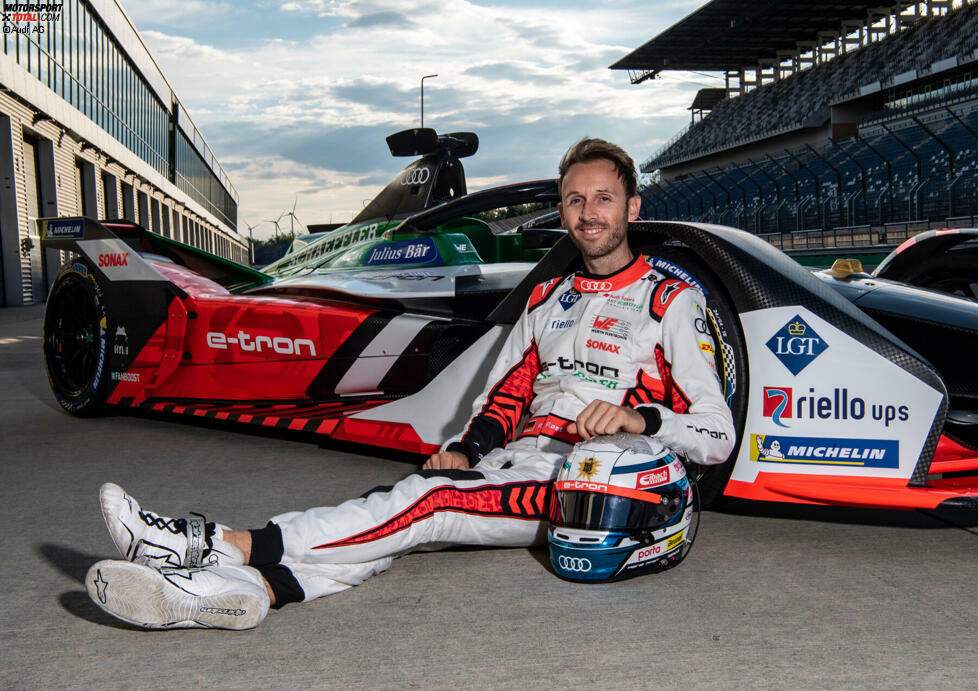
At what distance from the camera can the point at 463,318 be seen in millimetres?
3334

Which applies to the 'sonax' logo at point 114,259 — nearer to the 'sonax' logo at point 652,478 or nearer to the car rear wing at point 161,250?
the car rear wing at point 161,250

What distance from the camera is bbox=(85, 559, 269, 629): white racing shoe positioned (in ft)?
5.47

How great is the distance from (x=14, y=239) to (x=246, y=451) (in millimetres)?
15694

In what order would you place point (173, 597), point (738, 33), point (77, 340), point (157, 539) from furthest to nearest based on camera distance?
point (738, 33) → point (77, 340) → point (157, 539) → point (173, 597)

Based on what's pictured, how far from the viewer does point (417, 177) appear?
17.2 feet

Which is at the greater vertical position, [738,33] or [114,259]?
[738,33]

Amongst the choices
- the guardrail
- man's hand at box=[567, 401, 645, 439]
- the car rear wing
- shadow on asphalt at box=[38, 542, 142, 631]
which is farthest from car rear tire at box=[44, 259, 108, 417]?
the guardrail

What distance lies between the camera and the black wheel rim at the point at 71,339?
4340 mm

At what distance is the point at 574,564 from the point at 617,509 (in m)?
0.17

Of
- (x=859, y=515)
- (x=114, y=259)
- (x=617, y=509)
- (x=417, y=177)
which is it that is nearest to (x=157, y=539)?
(x=617, y=509)

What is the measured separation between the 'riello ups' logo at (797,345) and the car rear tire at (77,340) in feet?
10.5

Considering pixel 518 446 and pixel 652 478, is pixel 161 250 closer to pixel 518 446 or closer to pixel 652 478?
pixel 518 446

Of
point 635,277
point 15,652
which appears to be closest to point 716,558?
point 635,277

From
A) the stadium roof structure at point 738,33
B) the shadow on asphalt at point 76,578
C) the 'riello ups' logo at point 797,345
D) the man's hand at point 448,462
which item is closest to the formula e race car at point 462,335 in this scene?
the 'riello ups' logo at point 797,345
